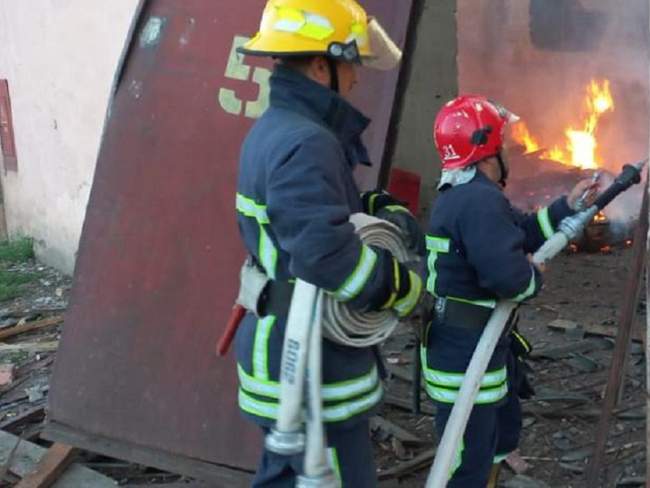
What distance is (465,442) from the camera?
11.0 ft

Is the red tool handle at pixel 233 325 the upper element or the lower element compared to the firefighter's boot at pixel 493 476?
upper

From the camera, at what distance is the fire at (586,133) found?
31.8 ft

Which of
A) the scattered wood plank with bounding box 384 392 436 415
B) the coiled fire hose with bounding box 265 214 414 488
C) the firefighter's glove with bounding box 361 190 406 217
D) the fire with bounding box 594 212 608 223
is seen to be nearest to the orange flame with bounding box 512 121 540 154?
the fire with bounding box 594 212 608 223

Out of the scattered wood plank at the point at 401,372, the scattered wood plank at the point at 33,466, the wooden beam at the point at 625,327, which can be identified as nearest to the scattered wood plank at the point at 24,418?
the scattered wood plank at the point at 33,466

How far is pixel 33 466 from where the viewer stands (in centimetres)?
441

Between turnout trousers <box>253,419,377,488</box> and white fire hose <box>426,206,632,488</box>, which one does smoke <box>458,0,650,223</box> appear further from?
turnout trousers <box>253,419,377,488</box>

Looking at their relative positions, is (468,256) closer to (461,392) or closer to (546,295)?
(461,392)

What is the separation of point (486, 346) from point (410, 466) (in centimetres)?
134

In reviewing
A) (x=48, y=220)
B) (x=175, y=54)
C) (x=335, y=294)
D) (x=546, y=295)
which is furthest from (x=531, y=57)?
(x=335, y=294)

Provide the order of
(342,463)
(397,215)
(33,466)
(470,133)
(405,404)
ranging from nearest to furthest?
(342,463) < (397,215) < (470,133) < (33,466) < (405,404)

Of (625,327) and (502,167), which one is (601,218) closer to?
(625,327)

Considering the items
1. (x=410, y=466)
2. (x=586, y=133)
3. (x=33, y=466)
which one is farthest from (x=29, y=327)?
(x=586, y=133)

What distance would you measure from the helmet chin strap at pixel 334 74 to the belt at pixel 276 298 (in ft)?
2.06

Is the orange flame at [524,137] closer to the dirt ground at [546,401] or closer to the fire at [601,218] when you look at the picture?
the fire at [601,218]
